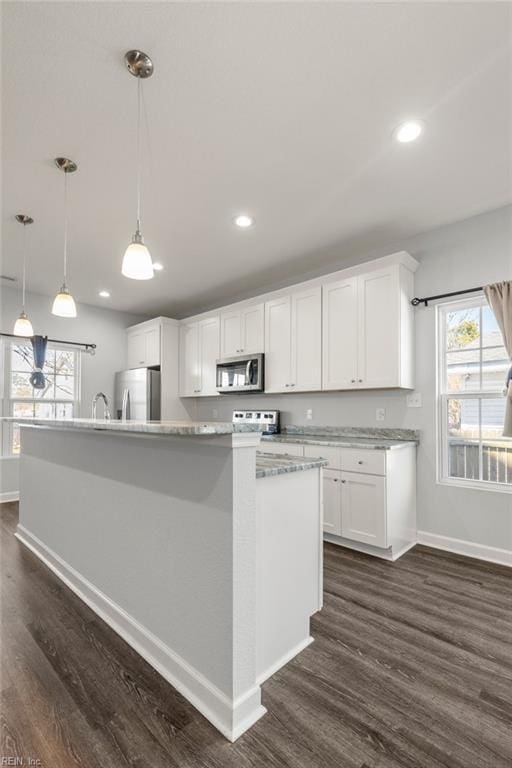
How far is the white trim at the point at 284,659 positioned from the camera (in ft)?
5.15

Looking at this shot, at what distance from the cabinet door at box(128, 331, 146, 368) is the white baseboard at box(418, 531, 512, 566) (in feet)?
13.9

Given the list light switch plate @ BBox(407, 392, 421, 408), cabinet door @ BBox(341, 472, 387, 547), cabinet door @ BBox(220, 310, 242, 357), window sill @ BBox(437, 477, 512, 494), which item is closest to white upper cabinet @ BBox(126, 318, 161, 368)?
cabinet door @ BBox(220, 310, 242, 357)

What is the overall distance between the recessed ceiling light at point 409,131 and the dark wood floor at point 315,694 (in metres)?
2.72

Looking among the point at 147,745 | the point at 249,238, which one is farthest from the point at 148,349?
Result: the point at 147,745

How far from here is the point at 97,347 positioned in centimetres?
548

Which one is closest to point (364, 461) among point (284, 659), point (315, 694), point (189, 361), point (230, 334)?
point (284, 659)

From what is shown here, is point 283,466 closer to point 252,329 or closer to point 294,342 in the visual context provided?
point 294,342

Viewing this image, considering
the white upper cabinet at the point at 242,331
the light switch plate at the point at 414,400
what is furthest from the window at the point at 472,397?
the white upper cabinet at the point at 242,331

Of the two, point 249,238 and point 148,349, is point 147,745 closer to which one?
point 249,238

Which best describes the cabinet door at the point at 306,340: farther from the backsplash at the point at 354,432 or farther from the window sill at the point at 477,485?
the window sill at the point at 477,485

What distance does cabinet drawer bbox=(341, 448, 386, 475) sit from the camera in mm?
2877

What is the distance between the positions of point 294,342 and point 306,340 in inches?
6.4

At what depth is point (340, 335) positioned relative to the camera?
3.47 metres

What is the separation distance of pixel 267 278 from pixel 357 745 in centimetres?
407
